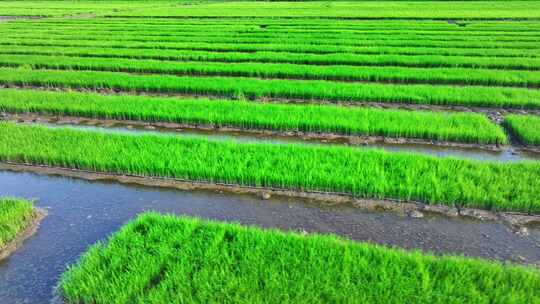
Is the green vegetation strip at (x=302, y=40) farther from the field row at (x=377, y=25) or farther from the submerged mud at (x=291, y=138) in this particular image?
the submerged mud at (x=291, y=138)

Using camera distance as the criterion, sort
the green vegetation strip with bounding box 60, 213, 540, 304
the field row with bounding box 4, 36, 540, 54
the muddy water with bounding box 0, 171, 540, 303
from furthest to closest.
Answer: the field row with bounding box 4, 36, 540, 54
the muddy water with bounding box 0, 171, 540, 303
the green vegetation strip with bounding box 60, 213, 540, 304

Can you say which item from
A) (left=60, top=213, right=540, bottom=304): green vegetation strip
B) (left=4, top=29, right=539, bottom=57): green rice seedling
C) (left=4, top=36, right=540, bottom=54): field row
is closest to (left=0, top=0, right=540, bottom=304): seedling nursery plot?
(left=60, top=213, right=540, bottom=304): green vegetation strip

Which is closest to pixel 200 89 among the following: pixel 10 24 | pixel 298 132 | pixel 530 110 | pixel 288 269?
pixel 298 132

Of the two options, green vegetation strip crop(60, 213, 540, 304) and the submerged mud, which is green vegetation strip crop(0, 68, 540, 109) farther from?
green vegetation strip crop(60, 213, 540, 304)

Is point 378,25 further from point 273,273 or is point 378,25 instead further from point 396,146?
point 273,273

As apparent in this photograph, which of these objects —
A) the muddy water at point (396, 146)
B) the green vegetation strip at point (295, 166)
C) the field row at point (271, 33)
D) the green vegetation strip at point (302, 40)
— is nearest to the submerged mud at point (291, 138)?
the muddy water at point (396, 146)

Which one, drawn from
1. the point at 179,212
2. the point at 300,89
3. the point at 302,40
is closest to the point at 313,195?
the point at 179,212
